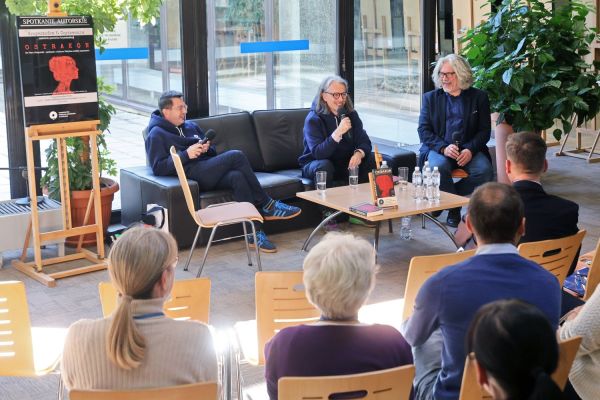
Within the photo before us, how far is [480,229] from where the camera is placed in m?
3.35

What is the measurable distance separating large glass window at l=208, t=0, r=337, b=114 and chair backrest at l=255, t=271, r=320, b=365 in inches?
176

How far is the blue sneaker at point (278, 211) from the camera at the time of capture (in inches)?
273

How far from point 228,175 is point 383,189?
1.39m

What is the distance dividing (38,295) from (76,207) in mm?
1069

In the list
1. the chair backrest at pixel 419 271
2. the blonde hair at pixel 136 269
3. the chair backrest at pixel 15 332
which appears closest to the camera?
the blonde hair at pixel 136 269

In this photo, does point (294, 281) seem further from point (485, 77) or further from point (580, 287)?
point (485, 77)

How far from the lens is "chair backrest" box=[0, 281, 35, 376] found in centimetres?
366

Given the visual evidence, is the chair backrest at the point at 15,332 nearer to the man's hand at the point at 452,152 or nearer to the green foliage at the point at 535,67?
the man's hand at the point at 452,152

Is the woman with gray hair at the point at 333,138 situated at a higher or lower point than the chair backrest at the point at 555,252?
higher

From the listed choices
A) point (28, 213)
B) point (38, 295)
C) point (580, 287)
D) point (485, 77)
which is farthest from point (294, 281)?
point (485, 77)

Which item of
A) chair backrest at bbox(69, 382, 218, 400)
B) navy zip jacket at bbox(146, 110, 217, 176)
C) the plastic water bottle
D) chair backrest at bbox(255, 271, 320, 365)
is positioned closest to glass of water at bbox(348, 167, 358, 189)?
the plastic water bottle

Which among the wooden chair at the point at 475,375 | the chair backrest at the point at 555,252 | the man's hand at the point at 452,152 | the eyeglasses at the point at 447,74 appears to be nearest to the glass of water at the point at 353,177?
the man's hand at the point at 452,152

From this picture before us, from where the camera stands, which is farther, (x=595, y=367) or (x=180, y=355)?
(x=595, y=367)

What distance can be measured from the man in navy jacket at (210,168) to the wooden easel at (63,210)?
59 centimetres
